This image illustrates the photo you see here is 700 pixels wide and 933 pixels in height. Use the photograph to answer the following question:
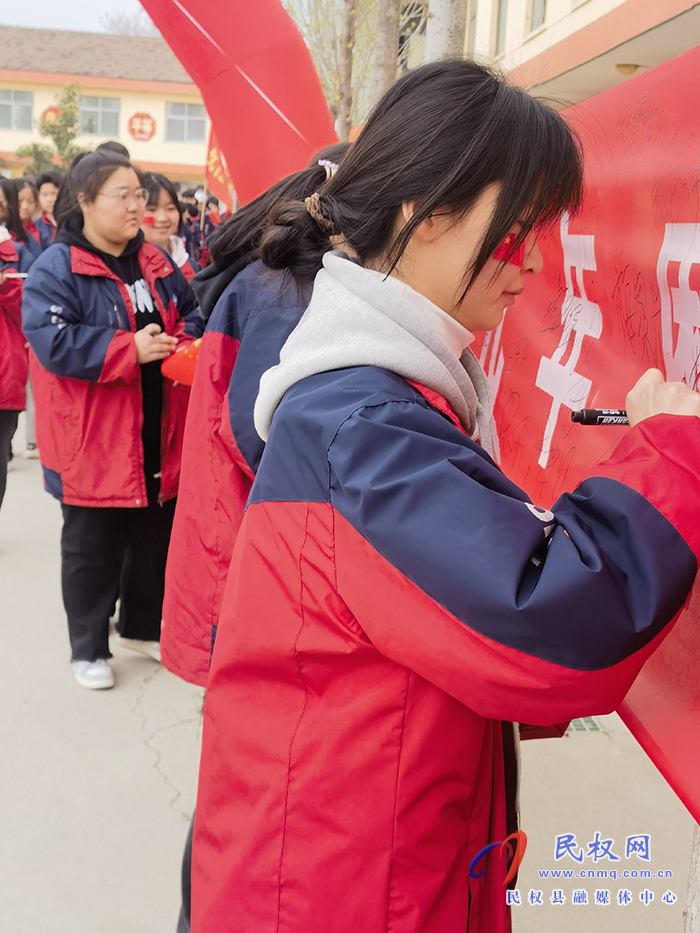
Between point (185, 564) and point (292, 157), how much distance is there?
1.58 m

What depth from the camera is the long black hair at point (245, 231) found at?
5.61 feet

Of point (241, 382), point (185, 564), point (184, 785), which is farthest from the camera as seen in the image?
point (184, 785)

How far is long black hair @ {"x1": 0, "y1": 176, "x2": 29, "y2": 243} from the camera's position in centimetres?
529

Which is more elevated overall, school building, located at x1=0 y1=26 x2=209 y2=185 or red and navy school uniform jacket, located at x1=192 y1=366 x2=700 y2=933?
red and navy school uniform jacket, located at x1=192 y1=366 x2=700 y2=933

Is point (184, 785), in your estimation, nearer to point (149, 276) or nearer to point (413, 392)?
point (149, 276)

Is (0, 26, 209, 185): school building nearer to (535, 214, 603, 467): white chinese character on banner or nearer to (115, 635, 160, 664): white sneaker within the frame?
(115, 635, 160, 664): white sneaker

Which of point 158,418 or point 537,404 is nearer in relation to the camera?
point 537,404

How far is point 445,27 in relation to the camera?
293 centimetres

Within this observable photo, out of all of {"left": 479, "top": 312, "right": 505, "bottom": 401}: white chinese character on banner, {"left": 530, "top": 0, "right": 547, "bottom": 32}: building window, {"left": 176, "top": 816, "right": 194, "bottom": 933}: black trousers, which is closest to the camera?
{"left": 176, "top": 816, "right": 194, "bottom": 933}: black trousers

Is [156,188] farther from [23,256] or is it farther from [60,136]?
[60,136]

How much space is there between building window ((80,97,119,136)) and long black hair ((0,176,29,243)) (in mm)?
31883

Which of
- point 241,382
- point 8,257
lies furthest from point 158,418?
point 8,257

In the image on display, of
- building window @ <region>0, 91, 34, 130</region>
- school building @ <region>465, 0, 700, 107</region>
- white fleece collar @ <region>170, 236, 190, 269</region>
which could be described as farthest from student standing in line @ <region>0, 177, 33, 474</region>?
building window @ <region>0, 91, 34, 130</region>

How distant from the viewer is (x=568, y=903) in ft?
7.20
